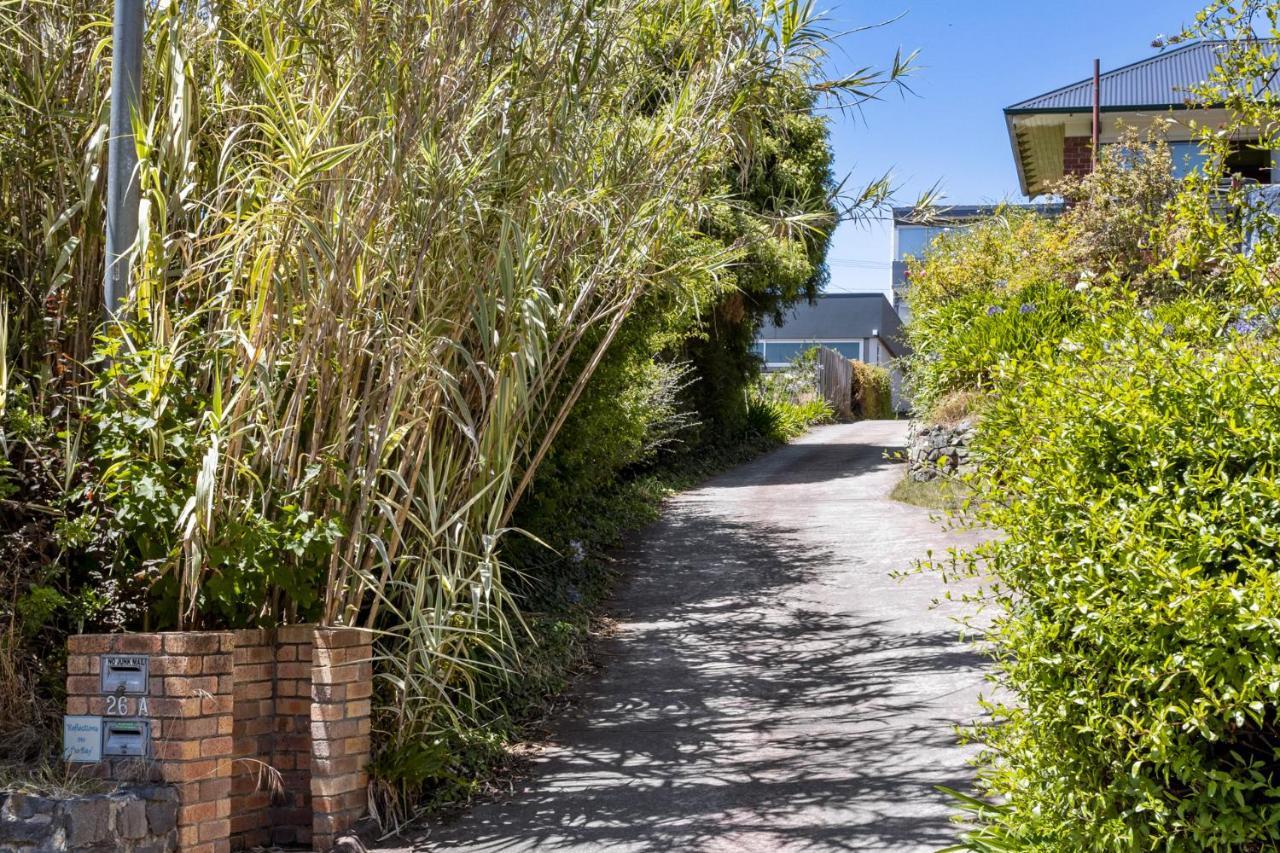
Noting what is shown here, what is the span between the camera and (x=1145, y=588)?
3035 mm

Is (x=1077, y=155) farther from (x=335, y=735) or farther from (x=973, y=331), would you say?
(x=335, y=735)

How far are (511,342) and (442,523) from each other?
0.91 m

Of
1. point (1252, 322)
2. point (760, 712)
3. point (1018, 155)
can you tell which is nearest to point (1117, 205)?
→ point (1018, 155)

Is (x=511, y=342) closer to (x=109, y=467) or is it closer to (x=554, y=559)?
(x=109, y=467)

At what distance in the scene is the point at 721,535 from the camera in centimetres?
1137

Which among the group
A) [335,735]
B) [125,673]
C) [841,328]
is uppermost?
[841,328]

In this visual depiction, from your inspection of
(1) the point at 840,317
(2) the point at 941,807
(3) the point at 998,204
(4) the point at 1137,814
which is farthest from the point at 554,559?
(1) the point at 840,317

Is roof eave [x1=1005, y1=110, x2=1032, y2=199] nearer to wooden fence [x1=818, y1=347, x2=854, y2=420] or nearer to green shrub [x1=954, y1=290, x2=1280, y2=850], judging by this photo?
wooden fence [x1=818, y1=347, x2=854, y2=420]

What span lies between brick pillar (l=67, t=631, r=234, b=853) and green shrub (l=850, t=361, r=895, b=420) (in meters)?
25.9

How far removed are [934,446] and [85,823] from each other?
960cm

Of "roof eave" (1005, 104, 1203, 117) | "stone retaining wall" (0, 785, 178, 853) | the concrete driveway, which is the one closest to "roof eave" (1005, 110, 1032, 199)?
"roof eave" (1005, 104, 1203, 117)

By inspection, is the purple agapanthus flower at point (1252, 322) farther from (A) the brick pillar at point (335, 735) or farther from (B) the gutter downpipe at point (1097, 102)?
(B) the gutter downpipe at point (1097, 102)

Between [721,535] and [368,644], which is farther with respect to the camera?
[721,535]

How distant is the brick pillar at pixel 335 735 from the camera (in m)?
4.83
